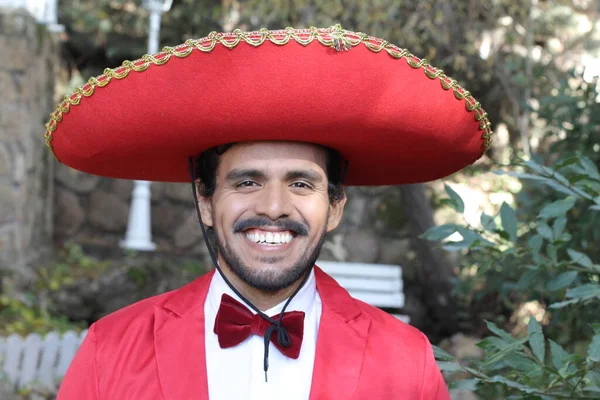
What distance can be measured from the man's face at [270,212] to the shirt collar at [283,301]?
0.12m

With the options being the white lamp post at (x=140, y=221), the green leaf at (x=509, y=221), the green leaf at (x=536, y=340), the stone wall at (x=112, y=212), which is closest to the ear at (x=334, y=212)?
the green leaf at (x=509, y=221)

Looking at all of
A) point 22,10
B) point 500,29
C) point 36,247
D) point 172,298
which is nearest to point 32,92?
point 22,10

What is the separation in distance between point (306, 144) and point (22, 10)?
16.4 feet

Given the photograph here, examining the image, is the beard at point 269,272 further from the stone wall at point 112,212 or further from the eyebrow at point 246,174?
the stone wall at point 112,212

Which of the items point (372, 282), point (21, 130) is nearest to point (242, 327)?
point (372, 282)

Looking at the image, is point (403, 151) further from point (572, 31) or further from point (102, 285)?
point (572, 31)

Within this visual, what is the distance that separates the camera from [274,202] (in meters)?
1.96

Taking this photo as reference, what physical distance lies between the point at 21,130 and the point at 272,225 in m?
4.91

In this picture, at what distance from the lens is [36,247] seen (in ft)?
22.6

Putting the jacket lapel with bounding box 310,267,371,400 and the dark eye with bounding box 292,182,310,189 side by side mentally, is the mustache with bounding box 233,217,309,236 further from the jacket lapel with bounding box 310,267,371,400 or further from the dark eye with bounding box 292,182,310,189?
the jacket lapel with bounding box 310,267,371,400

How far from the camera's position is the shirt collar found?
2143mm

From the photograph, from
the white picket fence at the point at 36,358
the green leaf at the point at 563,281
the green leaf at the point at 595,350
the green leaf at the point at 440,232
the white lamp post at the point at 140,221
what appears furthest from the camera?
the white lamp post at the point at 140,221

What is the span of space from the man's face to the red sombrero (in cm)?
6

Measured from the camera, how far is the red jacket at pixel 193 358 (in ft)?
6.45
